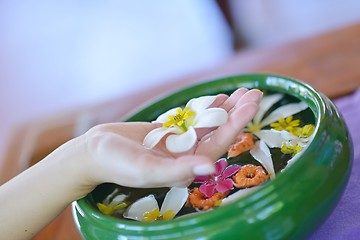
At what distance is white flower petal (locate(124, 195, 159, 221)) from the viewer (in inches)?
15.7

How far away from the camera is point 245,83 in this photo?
0.52m

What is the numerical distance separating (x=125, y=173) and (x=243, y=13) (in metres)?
1.79

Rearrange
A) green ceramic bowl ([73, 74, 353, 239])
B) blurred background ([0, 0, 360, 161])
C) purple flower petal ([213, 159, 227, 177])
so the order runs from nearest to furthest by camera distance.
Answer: green ceramic bowl ([73, 74, 353, 239])
purple flower petal ([213, 159, 227, 177])
blurred background ([0, 0, 360, 161])

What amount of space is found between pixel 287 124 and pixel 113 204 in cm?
18

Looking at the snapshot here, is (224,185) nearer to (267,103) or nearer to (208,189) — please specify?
(208,189)

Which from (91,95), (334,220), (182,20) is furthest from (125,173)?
(182,20)

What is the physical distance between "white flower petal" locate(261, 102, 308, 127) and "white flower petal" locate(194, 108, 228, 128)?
11cm

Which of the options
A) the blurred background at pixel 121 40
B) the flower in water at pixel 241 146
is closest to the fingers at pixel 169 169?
the flower in water at pixel 241 146

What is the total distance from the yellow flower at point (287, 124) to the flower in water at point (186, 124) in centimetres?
9

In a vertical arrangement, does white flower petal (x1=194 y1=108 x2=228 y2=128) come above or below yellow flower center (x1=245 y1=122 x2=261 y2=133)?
above

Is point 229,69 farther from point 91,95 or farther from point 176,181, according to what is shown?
point 91,95

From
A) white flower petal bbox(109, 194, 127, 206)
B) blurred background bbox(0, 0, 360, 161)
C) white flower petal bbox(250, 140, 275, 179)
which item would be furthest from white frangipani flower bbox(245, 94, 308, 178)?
blurred background bbox(0, 0, 360, 161)

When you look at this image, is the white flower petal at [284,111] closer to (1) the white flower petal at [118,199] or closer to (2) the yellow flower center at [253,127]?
(2) the yellow flower center at [253,127]

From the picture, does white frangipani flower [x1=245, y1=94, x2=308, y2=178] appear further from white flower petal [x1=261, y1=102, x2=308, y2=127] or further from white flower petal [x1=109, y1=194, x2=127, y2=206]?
white flower petal [x1=109, y1=194, x2=127, y2=206]
